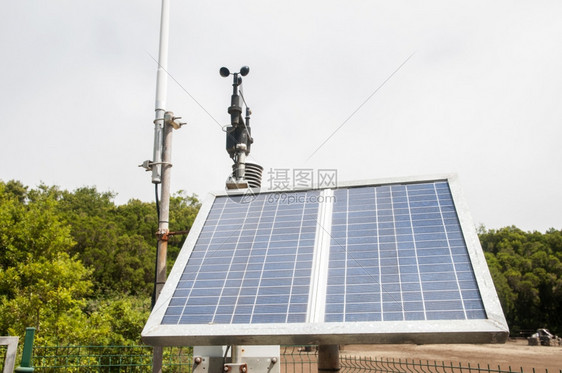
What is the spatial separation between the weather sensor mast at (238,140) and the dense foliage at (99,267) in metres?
6.42

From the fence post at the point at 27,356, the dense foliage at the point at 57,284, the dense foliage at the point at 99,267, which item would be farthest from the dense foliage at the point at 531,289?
the fence post at the point at 27,356

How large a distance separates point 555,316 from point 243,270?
50476 millimetres

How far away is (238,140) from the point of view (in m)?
8.70

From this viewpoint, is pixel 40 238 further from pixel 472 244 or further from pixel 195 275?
pixel 472 244

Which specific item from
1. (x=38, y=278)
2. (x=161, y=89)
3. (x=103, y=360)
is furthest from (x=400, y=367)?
(x=38, y=278)

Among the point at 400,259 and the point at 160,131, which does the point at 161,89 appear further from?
the point at 400,259

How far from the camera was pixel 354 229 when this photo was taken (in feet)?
16.9

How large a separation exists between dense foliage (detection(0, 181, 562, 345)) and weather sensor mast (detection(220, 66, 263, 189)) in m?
6.42

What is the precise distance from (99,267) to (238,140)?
34237 mm

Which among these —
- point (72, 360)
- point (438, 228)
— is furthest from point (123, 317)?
point (438, 228)

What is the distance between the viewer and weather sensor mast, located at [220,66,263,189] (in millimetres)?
7895

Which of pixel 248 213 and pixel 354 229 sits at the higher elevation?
pixel 248 213

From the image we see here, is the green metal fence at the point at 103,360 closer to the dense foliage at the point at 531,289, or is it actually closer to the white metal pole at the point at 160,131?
the white metal pole at the point at 160,131

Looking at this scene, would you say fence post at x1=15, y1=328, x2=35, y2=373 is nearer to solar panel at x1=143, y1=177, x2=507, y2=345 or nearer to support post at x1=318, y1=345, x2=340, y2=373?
solar panel at x1=143, y1=177, x2=507, y2=345
